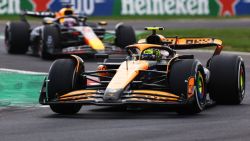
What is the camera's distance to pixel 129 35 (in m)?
25.6

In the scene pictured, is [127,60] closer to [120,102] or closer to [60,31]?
[120,102]

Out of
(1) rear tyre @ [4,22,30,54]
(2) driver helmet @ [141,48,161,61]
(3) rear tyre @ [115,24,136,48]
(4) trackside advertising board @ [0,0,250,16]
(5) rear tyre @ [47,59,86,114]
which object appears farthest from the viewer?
(4) trackside advertising board @ [0,0,250,16]

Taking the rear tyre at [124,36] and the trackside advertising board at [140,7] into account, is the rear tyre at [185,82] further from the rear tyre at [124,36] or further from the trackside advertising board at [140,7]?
the trackside advertising board at [140,7]

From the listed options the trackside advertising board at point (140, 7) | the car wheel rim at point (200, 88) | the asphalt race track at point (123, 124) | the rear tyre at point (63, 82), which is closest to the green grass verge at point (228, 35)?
the trackside advertising board at point (140, 7)

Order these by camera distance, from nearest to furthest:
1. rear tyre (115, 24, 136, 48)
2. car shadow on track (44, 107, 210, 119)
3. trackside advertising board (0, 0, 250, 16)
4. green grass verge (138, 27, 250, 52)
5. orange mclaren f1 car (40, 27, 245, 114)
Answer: orange mclaren f1 car (40, 27, 245, 114) < car shadow on track (44, 107, 210, 119) < rear tyre (115, 24, 136, 48) < green grass verge (138, 27, 250, 52) < trackside advertising board (0, 0, 250, 16)

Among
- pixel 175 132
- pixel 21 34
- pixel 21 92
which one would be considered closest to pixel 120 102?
pixel 175 132

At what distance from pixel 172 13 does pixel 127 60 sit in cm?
2970

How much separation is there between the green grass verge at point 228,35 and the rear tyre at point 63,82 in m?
14.2

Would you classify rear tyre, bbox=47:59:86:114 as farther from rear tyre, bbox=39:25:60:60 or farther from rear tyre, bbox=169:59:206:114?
rear tyre, bbox=39:25:60:60

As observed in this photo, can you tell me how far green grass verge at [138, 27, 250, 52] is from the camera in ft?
92.7

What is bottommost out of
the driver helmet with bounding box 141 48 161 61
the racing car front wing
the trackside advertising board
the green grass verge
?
the green grass verge

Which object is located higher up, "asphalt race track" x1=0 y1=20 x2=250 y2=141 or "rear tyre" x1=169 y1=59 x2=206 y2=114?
"rear tyre" x1=169 y1=59 x2=206 y2=114

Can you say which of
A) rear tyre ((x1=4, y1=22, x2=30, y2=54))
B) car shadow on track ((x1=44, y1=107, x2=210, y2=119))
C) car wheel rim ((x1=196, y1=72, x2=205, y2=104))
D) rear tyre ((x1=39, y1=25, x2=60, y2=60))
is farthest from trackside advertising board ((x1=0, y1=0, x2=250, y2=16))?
car wheel rim ((x1=196, y1=72, x2=205, y2=104))

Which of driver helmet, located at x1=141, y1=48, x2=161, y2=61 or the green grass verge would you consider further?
the green grass verge
